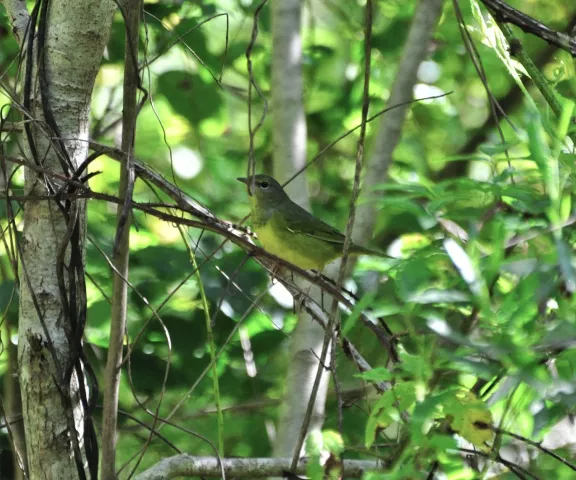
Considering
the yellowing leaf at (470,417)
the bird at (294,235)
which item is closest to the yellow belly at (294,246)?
the bird at (294,235)

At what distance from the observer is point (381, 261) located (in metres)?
2.78

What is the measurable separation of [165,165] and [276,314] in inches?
89.0

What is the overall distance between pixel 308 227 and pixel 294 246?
0.42 feet

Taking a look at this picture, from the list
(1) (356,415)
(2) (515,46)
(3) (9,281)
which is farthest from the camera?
(1) (356,415)

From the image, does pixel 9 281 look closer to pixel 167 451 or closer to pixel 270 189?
pixel 167 451

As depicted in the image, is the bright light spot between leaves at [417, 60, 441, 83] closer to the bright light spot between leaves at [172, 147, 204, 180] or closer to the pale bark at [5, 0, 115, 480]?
the bright light spot between leaves at [172, 147, 204, 180]

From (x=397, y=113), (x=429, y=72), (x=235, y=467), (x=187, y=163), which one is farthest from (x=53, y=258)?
(x=429, y=72)

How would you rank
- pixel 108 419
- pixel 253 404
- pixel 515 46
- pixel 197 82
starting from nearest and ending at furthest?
pixel 108 419 < pixel 515 46 < pixel 253 404 < pixel 197 82

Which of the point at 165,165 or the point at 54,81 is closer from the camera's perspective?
the point at 54,81

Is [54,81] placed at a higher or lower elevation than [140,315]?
higher

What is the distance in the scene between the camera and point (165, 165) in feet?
19.9

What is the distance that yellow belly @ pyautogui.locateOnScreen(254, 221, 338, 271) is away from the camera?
156 inches

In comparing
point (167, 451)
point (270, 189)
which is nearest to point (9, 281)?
point (167, 451)

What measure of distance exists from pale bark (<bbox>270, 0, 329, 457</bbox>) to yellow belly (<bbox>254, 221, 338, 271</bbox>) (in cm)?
23
